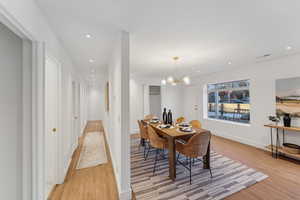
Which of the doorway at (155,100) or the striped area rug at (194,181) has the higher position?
the doorway at (155,100)

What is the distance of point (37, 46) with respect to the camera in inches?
54.1

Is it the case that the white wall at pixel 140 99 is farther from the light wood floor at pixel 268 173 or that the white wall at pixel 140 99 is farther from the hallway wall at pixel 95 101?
the hallway wall at pixel 95 101

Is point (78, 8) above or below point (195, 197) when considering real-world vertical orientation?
above

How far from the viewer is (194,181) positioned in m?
2.18

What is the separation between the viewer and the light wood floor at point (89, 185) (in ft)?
6.13

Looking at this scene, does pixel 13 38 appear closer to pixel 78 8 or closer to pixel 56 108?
pixel 78 8

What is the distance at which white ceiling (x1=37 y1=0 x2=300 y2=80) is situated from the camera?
140 centimetres

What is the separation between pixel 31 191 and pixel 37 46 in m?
1.57

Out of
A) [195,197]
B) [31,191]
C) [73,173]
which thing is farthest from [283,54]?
[73,173]

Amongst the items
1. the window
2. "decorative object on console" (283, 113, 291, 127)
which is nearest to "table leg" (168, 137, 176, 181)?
"decorative object on console" (283, 113, 291, 127)

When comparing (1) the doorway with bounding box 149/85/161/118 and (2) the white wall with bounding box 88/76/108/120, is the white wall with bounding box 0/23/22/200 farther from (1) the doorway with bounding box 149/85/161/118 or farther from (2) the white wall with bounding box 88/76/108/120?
(2) the white wall with bounding box 88/76/108/120

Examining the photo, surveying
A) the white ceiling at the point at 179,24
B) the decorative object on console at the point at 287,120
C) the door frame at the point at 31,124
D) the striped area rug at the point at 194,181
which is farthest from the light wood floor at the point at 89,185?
the decorative object on console at the point at 287,120

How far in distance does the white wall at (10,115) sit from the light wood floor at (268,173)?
8.93 feet

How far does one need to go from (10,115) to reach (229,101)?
5.79 metres
